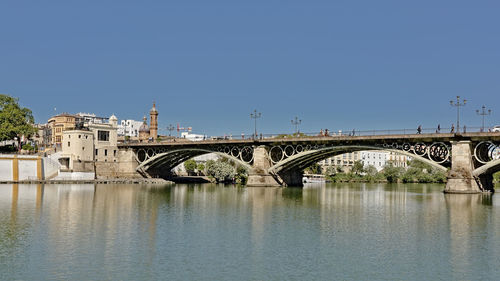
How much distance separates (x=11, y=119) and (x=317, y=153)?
65300 millimetres

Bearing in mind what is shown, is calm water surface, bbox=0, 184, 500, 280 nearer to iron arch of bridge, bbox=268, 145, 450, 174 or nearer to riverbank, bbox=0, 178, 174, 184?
iron arch of bridge, bbox=268, 145, 450, 174

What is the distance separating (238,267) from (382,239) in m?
12.2

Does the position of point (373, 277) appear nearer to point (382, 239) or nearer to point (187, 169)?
point (382, 239)

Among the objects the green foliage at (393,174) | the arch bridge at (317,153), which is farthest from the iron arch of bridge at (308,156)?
the green foliage at (393,174)

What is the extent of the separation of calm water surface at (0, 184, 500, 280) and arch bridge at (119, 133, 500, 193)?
23.4 metres

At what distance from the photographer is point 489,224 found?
143 feet

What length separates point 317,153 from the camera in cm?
9488

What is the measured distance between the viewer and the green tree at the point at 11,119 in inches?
4535

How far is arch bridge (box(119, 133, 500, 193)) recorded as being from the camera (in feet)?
246

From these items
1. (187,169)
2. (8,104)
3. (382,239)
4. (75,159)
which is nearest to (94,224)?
(382,239)

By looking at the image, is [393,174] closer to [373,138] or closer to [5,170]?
[373,138]

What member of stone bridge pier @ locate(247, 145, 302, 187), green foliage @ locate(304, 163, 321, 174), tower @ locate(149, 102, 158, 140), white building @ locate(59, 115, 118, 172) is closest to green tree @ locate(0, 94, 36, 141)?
white building @ locate(59, 115, 118, 172)

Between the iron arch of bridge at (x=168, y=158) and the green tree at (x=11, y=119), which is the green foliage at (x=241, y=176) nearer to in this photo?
the iron arch of bridge at (x=168, y=158)

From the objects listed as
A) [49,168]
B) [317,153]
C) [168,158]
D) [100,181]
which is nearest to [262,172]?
[317,153]
